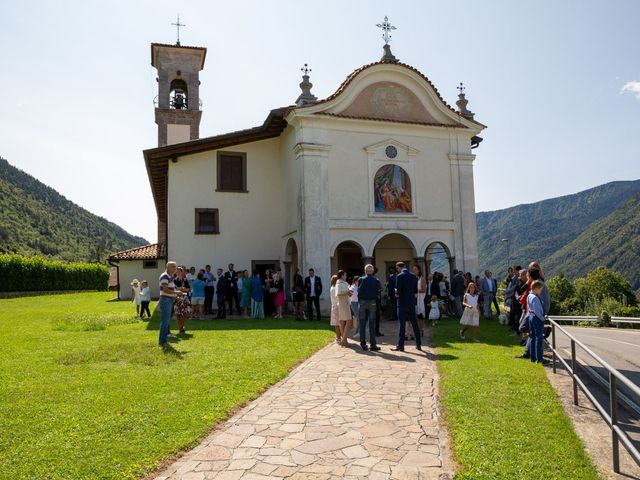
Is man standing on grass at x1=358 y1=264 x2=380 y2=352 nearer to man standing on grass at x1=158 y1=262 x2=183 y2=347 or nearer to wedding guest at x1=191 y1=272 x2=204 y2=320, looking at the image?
man standing on grass at x1=158 y1=262 x2=183 y2=347

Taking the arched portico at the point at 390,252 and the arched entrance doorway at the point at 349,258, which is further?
the arched portico at the point at 390,252

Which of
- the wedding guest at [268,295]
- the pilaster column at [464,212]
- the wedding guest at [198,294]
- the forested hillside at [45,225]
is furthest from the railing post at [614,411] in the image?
the forested hillside at [45,225]

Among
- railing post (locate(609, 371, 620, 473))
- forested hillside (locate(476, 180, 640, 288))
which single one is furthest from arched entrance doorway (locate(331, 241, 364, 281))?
forested hillside (locate(476, 180, 640, 288))

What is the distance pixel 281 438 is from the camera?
475 cm

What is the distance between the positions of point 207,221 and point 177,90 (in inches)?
619

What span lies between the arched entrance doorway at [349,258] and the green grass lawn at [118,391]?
894 centimetres

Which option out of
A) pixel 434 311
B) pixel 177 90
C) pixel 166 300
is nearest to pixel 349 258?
pixel 434 311

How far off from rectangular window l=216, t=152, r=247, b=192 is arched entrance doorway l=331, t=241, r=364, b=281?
15.9 feet

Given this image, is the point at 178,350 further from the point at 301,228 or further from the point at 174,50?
the point at 174,50

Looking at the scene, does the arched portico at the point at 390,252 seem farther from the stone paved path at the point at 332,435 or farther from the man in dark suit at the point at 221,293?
the stone paved path at the point at 332,435

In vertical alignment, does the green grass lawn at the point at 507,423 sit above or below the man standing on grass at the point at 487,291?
below

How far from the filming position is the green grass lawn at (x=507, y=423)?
4.03 metres

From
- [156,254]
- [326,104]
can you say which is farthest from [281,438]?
[156,254]

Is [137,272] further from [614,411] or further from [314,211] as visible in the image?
[614,411]
